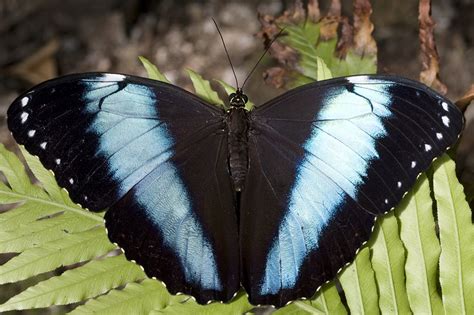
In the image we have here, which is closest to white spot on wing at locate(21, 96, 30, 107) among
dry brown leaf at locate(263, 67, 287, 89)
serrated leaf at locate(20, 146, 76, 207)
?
serrated leaf at locate(20, 146, 76, 207)

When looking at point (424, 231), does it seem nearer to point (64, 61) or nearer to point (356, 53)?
point (356, 53)

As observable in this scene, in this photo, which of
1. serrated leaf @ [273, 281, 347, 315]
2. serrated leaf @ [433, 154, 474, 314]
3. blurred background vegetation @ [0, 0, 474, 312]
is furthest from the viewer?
blurred background vegetation @ [0, 0, 474, 312]

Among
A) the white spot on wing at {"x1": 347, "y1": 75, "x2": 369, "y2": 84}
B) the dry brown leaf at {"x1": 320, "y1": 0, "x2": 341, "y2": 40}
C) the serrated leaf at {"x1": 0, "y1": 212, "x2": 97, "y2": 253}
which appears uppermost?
the dry brown leaf at {"x1": 320, "y1": 0, "x2": 341, "y2": 40}

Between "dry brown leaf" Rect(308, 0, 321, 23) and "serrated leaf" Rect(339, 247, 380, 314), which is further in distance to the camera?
"dry brown leaf" Rect(308, 0, 321, 23)

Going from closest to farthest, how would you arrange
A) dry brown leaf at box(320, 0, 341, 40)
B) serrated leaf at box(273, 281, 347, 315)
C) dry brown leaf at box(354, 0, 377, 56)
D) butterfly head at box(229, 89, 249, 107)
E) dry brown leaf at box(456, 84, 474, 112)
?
serrated leaf at box(273, 281, 347, 315) → dry brown leaf at box(456, 84, 474, 112) → butterfly head at box(229, 89, 249, 107) → dry brown leaf at box(354, 0, 377, 56) → dry brown leaf at box(320, 0, 341, 40)

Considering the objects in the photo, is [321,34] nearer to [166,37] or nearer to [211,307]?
[211,307]

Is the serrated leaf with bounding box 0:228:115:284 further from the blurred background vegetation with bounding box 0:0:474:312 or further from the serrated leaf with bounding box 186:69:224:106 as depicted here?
the blurred background vegetation with bounding box 0:0:474:312

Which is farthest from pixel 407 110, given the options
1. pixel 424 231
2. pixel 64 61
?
pixel 64 61

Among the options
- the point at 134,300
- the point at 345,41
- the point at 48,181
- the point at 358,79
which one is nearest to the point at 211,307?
the point at 134,300
